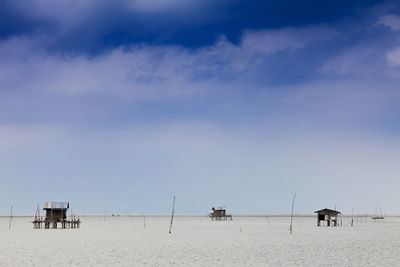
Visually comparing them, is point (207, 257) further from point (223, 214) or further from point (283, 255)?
point (223, 214)

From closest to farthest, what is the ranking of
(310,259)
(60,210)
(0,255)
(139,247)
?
(310,259), (0,255), (139,247), (60,210)

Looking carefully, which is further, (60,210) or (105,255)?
(60,210)

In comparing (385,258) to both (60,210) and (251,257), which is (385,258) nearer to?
(251,257)

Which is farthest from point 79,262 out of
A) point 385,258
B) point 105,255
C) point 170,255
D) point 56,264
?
point 385,258

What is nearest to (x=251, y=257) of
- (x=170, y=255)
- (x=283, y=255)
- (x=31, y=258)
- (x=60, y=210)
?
(x=283, y=255)

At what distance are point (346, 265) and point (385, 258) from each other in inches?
163

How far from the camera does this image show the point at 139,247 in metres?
31.5

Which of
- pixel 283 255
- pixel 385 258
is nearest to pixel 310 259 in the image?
pixel 283 255

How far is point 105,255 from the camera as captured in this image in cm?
2655

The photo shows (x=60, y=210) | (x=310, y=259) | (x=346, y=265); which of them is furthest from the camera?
(x=60, y=210)

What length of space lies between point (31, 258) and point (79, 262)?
3.35m

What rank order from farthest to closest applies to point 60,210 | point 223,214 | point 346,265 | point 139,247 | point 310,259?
point 223,214
point 60,210
point 139,247
point 310,259
point 346,265

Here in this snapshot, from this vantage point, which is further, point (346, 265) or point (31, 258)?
point (31, 258)

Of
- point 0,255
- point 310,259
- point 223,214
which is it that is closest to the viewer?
point 310,259
